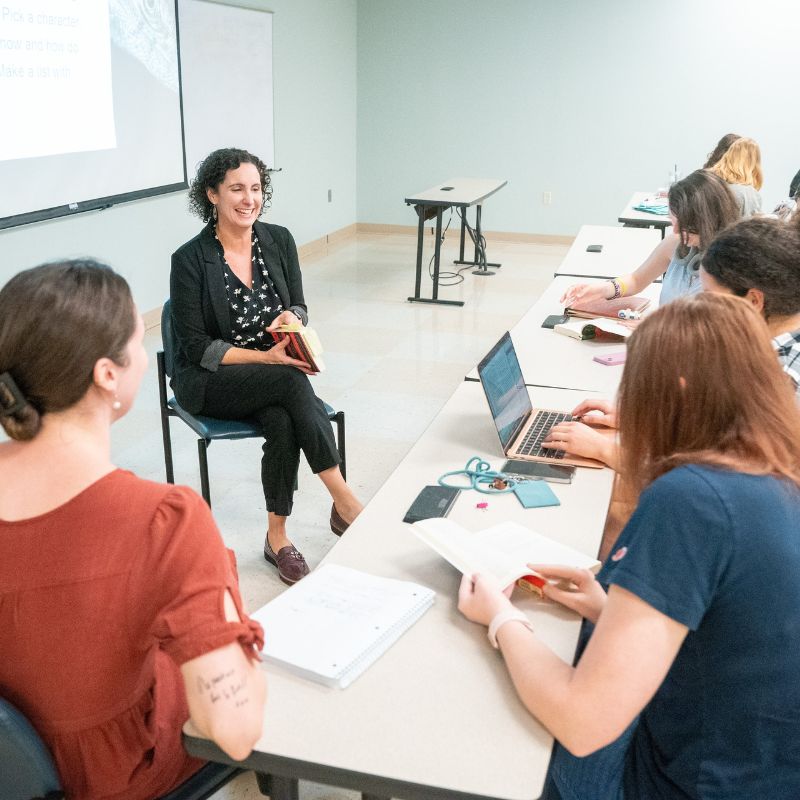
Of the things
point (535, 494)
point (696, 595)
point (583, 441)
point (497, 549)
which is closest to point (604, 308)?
point (583, 441)

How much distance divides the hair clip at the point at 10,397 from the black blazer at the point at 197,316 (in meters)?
1.68

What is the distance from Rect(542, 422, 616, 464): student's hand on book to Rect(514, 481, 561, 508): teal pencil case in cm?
17

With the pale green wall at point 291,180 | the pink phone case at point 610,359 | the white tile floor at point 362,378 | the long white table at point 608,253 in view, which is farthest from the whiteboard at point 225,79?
the pink phone case at point 610,359

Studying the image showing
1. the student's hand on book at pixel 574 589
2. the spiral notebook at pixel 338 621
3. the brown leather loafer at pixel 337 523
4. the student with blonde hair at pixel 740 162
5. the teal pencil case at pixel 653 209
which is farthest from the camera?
the teal pencil case at pixel 653 209

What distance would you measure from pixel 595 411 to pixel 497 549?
78 cm

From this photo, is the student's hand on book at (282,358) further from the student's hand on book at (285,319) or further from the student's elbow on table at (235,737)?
the student's elbow on table at (235,737)

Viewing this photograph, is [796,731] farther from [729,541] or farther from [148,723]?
[148,723]

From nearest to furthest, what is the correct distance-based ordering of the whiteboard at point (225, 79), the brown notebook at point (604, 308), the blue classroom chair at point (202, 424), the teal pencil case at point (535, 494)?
the teal pencil case at point (535, 494), the blue classroom chair at point (202, 424), the brown notebook at point (604, 308), the whiteboard at point (225, 79)

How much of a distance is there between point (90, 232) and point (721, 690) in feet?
14.9

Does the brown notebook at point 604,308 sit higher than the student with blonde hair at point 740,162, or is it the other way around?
A: the student with blonde hair at point 740,162

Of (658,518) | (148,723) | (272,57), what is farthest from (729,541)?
(272,57)

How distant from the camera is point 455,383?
186 inches

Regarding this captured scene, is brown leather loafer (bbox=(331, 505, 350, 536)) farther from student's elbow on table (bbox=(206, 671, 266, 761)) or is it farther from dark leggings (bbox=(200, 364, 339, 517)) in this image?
student's elbow on table (bbox=(206, 671, 266, 761))

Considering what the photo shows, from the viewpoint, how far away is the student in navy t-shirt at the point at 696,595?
3.54 feet
